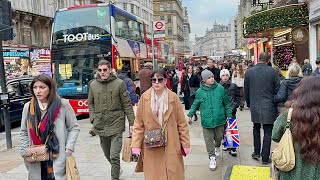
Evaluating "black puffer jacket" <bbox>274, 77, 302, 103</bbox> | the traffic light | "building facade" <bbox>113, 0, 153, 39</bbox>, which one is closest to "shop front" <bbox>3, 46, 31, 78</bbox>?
the traffic light

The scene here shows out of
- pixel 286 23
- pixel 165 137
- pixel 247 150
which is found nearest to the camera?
pixel 165 137

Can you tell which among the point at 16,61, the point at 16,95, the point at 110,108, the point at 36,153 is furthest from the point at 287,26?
the point at 16,61

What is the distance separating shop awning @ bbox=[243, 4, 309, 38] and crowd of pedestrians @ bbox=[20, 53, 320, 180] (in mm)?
8658

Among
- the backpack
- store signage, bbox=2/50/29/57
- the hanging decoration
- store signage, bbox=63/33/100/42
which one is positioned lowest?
the backpack

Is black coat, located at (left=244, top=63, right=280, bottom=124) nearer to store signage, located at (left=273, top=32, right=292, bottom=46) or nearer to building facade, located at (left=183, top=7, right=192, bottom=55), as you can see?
store signage, located at (left=273, top=32, right=292, bottom=46)

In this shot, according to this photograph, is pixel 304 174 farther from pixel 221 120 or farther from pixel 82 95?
pixel 82 95

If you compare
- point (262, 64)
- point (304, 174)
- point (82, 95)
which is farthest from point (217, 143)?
point (82, 95)

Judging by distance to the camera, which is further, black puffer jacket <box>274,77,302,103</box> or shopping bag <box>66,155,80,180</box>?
black puffer jacket <box>274,77,302,103</box>

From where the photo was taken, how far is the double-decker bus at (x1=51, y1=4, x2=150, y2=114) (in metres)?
12.2

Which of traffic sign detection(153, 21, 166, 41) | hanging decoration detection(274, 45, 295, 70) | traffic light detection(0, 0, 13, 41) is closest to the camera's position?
traffic light detection(0, 0, 13, 41)

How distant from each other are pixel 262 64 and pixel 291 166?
11.8 feet

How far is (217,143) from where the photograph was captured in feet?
20.3

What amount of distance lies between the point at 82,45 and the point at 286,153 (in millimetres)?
10684

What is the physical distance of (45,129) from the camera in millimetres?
3621
